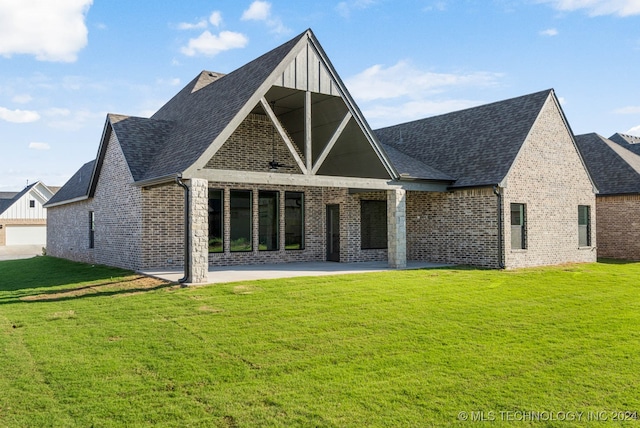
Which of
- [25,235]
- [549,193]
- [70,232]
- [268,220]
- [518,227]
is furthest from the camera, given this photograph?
[25,235]

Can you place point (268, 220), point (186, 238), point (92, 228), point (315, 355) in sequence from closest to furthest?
point (315, 355), point (186, 238), point (268, 220), point (92, 228)

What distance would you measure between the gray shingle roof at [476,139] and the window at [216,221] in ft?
26.6

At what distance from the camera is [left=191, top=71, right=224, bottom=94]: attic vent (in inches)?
804

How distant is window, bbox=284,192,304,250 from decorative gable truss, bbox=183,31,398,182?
102 cm

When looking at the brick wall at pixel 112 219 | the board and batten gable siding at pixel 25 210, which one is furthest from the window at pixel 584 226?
the board and batten gable siding at pixel 25 210

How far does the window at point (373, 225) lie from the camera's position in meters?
19.7

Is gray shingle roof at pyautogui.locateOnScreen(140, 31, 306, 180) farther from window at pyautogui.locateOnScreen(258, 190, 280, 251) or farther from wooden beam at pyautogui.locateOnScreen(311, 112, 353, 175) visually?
window at pyautogui.locateOnScreen(258, 190, 280, 251)

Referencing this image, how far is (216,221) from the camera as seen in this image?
17.1 metres

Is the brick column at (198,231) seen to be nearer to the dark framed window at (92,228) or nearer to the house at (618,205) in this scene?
the dark framed window at (92,228)

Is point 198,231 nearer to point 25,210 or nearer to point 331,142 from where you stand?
point 331,142

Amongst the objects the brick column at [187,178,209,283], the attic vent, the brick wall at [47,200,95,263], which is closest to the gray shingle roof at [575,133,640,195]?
the attic vent

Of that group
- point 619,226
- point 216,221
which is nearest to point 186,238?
point 216,221

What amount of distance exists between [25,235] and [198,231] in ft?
134

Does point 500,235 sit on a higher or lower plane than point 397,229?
lower
